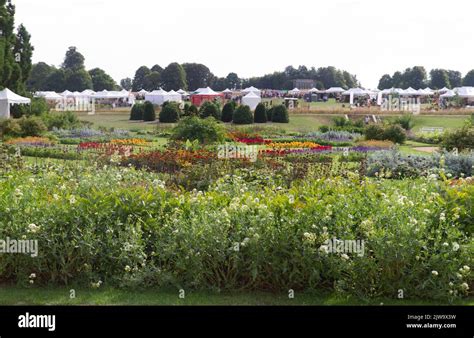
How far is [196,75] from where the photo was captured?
68062 mm

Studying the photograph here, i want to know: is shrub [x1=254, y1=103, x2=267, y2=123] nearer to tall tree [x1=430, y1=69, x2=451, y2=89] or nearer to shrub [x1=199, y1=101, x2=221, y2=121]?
shrub [x1=199, y1=101, x2=221, y2=121]

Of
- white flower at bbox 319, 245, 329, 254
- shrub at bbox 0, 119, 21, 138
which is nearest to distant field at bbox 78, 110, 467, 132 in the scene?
shrub at bbox 0, 119, 21, 138

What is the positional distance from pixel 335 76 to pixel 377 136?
2167 inches

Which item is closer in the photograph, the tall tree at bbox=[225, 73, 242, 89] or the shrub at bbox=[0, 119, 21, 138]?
the shrub at bbox=[0, 119, 21, 138]

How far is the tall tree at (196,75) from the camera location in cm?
6725

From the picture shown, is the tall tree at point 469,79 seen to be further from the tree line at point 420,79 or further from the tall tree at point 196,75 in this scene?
the tall tree at point 196,75

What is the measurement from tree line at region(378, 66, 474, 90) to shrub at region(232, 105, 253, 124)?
4442 centimetres

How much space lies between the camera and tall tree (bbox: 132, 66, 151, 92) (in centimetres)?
6612

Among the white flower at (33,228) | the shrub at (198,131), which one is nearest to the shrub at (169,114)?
the shrub at (198,131)

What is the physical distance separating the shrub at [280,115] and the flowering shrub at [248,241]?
24.1 m

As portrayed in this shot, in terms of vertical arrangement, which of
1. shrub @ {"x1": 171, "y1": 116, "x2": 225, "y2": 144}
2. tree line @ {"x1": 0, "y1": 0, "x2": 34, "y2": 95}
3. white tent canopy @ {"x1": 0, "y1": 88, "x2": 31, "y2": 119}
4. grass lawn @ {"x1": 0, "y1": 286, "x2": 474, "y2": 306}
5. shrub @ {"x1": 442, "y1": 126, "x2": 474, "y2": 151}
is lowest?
grass lawn @ {"x1": 0, "y1": 286, "x2": 474, "y2": 306}

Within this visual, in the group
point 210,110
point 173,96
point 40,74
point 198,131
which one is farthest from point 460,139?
point 40,74

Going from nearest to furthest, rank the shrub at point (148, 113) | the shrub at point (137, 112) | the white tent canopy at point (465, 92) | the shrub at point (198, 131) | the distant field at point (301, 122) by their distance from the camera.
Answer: the shrub at point (198, 131), the distant field at point (301, 122), the shrub at point (148, 113), the shrub at point (137, 112), the white tent canopy at point (465, 92)
